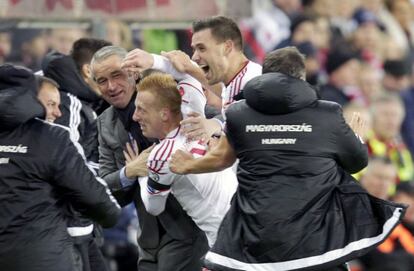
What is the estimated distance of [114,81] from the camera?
1020 cm

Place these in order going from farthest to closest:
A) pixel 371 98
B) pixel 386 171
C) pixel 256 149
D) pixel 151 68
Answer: pixel 371 98, pixel 386 171, pixel 151 68, pixel 256 149

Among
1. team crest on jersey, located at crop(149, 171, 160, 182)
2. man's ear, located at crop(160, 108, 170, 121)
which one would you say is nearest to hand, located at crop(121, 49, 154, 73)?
man's ear, located at crop(160, 108, 170, 121)

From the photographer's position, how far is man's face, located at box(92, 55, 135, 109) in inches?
401

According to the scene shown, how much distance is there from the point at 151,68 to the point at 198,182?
0.76m

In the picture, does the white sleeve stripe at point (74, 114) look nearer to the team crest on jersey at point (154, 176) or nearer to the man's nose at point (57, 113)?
the man's nose at point (57, 113)

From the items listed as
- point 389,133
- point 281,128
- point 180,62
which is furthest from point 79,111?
point 389,133

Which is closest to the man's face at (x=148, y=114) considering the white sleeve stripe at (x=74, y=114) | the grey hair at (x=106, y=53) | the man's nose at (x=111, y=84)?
the man's nose at (x=111, y=84)

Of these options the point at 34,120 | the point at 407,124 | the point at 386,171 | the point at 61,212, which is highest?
the point at 34,120

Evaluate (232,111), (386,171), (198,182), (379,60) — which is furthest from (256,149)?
A: (379,60)

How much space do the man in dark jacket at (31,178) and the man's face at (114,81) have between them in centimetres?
126

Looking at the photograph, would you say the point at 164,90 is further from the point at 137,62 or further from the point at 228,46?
the point at 228,46

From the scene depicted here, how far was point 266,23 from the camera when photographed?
1711cm

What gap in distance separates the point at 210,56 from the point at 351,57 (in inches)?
296

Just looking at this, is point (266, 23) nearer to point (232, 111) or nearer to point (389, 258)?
point (389, 258)
